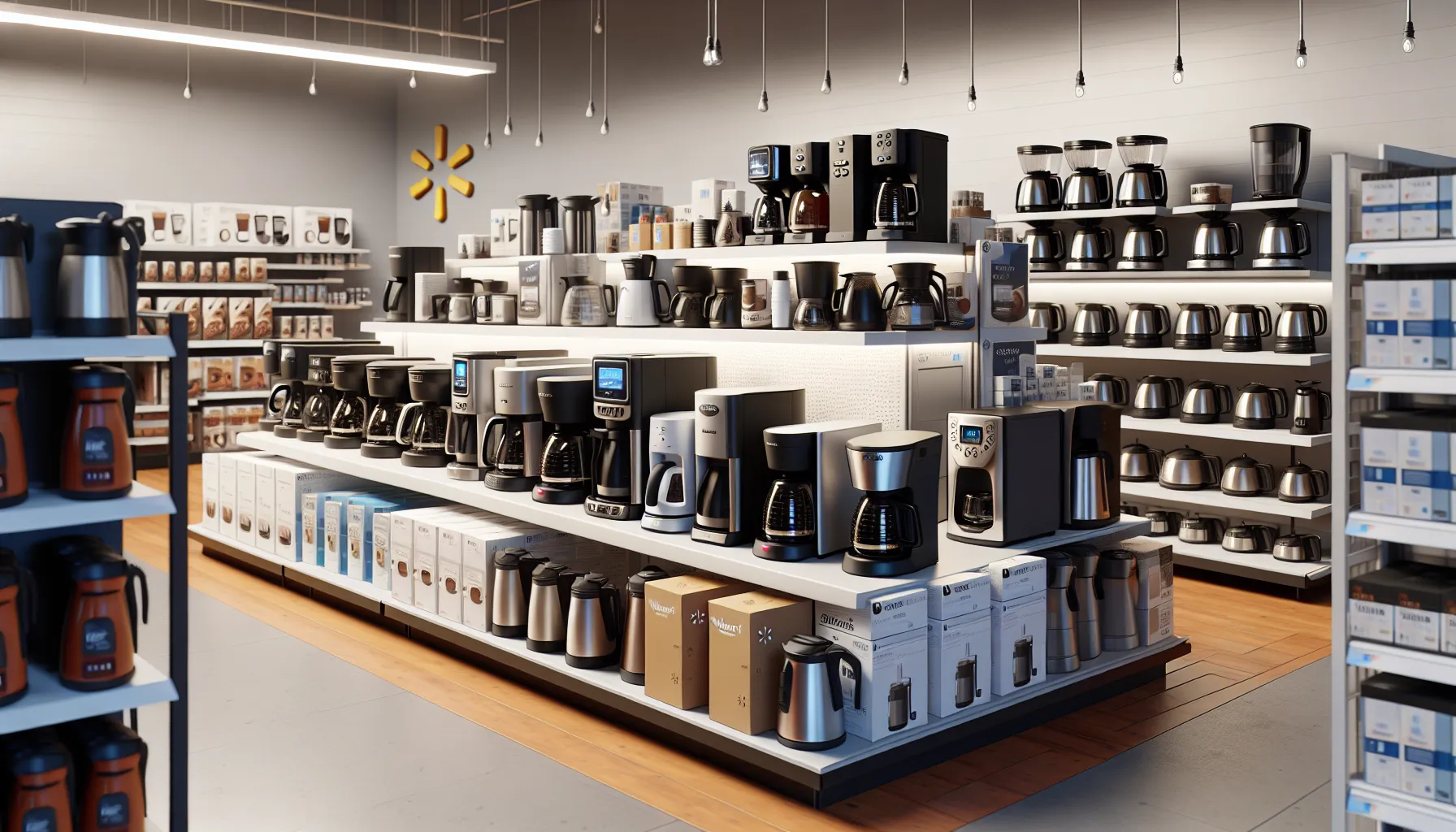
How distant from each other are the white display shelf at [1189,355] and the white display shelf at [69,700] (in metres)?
5.25

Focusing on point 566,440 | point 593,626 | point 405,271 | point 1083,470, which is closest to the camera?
point 593,626

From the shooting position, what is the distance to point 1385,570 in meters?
2.85

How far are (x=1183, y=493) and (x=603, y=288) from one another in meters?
3.26

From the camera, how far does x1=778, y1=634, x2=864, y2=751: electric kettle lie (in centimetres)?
346

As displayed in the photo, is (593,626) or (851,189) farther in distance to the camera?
(851,189)

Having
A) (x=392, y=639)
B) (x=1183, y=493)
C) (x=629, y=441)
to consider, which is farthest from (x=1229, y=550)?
A: (x=392, y=639)

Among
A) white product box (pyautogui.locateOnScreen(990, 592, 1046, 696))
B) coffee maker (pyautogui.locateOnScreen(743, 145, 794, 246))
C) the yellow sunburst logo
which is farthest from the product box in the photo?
the yellow sunburst logo

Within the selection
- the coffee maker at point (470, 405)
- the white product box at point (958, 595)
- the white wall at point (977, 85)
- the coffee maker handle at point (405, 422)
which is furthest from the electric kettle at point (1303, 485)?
the coffee maker handle at point (405, 422)

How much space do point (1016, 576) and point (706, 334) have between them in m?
1.61

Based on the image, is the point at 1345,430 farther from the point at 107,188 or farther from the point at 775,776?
the point at 107,188

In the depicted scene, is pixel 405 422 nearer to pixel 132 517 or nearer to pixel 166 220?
pixel 132 517

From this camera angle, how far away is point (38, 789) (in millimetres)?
2287

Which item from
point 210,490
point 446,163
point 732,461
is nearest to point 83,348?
point 732,461

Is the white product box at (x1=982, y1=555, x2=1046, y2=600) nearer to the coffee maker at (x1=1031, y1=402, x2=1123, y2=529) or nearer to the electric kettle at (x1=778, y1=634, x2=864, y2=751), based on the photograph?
the coffee maker at (x1=1031, y1=402, x2=1123, y2=529)
